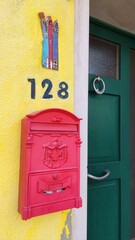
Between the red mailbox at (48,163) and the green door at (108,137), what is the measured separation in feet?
1.55

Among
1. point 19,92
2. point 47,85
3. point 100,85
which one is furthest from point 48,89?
point 100,85

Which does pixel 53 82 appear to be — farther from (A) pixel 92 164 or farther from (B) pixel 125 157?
(B) pixel 125 157

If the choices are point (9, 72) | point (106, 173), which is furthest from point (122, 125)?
point (9, 72)

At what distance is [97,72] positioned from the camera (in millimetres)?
1638

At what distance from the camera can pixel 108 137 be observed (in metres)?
1.62

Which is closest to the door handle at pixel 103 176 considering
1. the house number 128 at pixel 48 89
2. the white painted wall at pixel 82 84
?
the white painted wall at pixel 82 84

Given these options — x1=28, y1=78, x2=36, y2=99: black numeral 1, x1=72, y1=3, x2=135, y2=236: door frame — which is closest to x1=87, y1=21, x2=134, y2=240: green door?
x1=72, y1=3, x2=135, y2=236: door frame

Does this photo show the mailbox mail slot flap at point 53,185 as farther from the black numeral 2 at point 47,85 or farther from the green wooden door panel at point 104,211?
the green wooden door panel at point 104,211

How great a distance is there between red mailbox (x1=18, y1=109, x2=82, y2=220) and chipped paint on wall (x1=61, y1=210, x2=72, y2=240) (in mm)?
133

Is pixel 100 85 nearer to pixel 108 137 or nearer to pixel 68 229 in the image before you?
pixel 108 137

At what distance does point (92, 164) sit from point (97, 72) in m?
0.67

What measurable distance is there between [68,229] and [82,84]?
756 mm

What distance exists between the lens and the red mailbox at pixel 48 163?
919mm

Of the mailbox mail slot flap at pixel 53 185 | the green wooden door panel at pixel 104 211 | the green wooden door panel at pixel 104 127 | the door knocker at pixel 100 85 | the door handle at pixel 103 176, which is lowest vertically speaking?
the green wooden door panel at pixel 104 211
